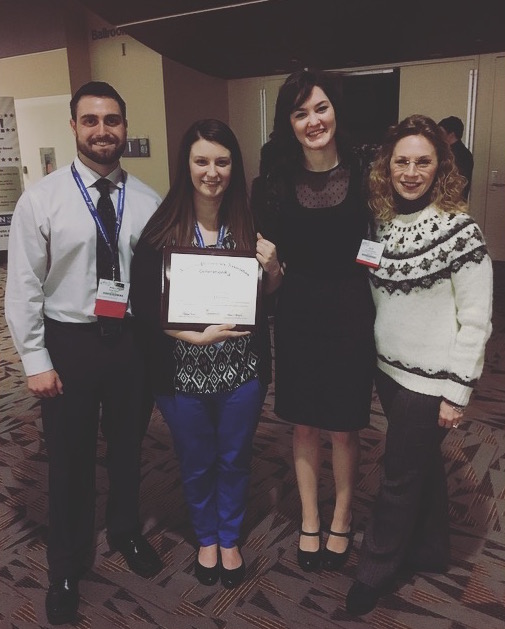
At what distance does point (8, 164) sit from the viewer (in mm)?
7574

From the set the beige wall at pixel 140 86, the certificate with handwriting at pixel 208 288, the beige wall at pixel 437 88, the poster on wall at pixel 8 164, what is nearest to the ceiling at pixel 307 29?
the beige wall at pixel 437 88

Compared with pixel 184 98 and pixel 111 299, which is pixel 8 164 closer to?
pixel 184 98

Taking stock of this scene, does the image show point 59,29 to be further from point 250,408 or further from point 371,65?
point 250,408

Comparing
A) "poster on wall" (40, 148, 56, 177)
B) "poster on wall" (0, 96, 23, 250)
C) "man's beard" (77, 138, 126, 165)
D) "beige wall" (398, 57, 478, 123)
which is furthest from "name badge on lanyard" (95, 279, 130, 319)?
"poster on wall" (40, 148, 56, 177)

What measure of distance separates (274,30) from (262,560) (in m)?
5.78

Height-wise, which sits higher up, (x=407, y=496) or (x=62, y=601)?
(x=407, y=496)

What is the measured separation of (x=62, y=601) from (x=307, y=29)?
604 centimetres

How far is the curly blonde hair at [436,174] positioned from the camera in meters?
1.59

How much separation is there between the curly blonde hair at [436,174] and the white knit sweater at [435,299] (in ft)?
0.11

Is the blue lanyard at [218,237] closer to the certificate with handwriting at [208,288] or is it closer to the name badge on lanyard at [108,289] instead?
the certificate with handwriting at [208,288]

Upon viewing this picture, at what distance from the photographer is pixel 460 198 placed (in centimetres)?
159

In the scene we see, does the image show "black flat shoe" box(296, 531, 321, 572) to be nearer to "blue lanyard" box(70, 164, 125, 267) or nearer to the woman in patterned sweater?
the woman in patterned sweater

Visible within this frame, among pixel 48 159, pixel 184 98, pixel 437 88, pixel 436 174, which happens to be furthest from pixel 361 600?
pixel 48 159

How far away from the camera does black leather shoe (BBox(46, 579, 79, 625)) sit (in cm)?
182
